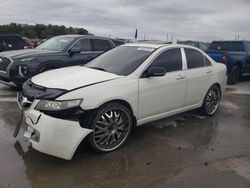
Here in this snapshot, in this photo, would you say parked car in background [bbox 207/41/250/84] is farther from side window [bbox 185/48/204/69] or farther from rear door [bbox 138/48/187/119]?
rear door [bbox 138/48/187/119]

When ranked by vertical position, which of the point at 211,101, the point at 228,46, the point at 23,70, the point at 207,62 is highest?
the point at 207,62

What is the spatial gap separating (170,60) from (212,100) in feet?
5.62

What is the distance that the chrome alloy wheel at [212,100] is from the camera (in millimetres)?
6788

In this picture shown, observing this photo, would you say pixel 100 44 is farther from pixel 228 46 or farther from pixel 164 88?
pixel 228 46

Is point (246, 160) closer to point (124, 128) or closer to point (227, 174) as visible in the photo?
point (227, 174)

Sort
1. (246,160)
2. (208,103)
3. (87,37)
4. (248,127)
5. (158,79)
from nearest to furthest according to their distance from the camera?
(246,160) → (158,79) → (248,127) → (208,103) → (87,37)

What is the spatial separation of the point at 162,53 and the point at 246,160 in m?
2.20

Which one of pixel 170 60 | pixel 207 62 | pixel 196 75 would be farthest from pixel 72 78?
pixel 207 62

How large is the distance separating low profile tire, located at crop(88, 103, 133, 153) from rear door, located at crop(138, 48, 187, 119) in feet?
1.17

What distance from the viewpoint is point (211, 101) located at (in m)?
6.89

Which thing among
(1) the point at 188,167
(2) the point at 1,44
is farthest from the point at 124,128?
(2) the point at 1,44

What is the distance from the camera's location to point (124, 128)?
4.82 meters

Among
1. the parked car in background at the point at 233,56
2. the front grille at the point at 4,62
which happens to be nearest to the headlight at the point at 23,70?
the front grille at the point at 4,62

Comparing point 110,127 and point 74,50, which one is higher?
point 74,50
